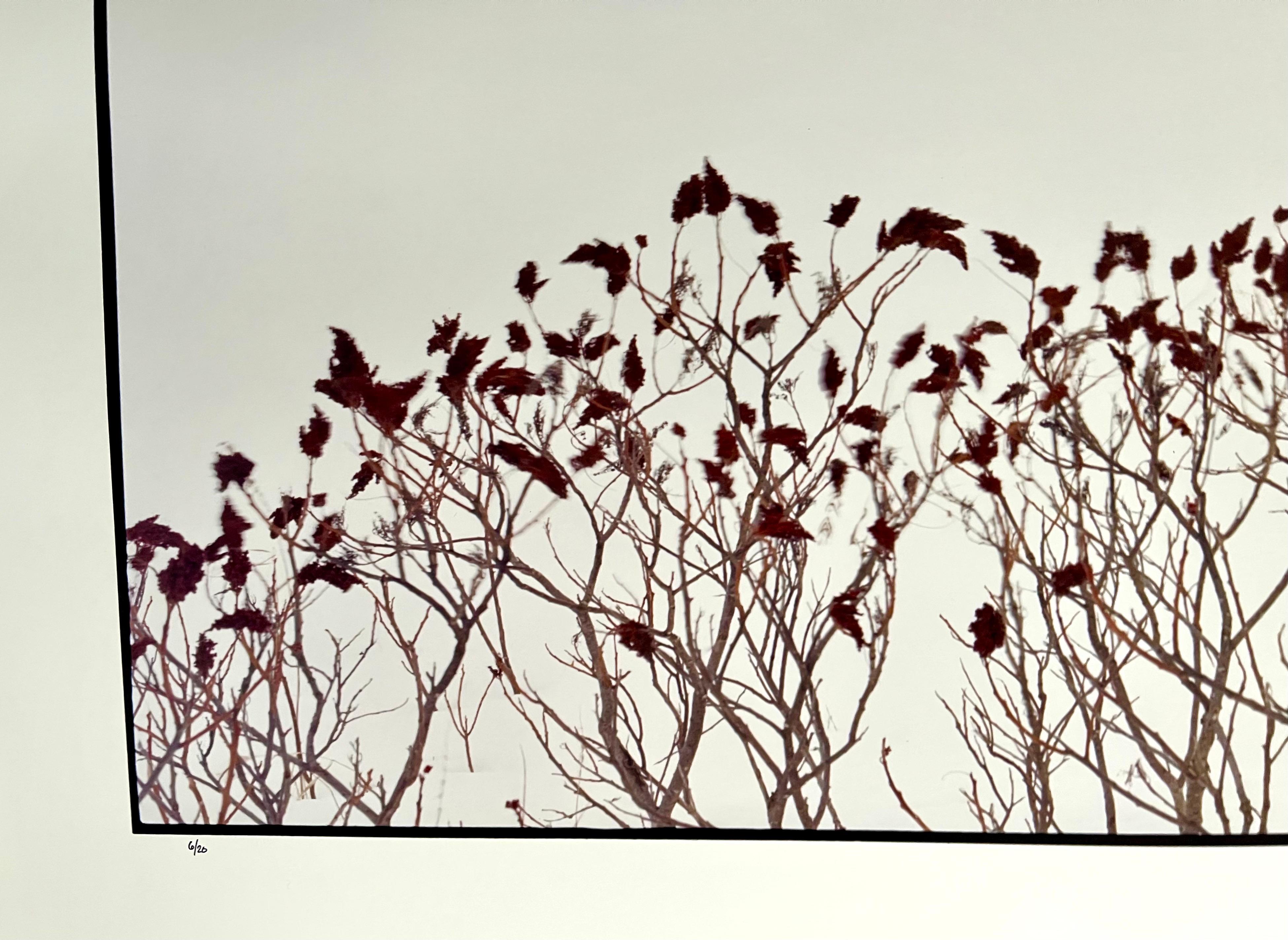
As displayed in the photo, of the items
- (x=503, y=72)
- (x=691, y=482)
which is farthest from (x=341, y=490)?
(x=503, y=72)

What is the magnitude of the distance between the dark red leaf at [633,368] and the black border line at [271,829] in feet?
1.89

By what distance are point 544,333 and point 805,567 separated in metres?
0.45

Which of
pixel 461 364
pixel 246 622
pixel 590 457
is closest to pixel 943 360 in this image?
pixel 590 457

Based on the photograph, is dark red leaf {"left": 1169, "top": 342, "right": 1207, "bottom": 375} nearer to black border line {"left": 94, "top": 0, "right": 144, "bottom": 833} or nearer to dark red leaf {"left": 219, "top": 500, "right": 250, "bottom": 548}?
dark red leaf {"left": 219, "top": 500, "right": 250, "bottom": 548}

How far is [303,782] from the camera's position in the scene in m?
1.16

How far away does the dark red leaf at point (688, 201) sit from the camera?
1.13m

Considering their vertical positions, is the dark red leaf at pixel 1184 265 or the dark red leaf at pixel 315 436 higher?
the dark red leaf at pixel 1184 265

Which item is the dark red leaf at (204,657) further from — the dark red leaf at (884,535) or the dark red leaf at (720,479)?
the dark red leaf at (884,535)

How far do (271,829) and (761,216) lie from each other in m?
1.04

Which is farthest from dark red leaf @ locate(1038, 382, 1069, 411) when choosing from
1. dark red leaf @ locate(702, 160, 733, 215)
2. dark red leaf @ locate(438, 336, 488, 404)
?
dark red leaf @ locate(438, 336, 488, 404)

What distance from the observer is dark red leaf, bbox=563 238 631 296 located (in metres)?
1.13

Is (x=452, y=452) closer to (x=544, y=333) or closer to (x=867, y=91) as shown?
(x=544, y=333)

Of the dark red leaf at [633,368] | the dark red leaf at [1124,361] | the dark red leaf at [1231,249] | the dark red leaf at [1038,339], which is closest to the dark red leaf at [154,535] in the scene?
the dark red leaf at [633,368]

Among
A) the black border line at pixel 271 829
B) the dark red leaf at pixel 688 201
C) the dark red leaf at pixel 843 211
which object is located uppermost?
the dark red leaf at pixel 688 201
